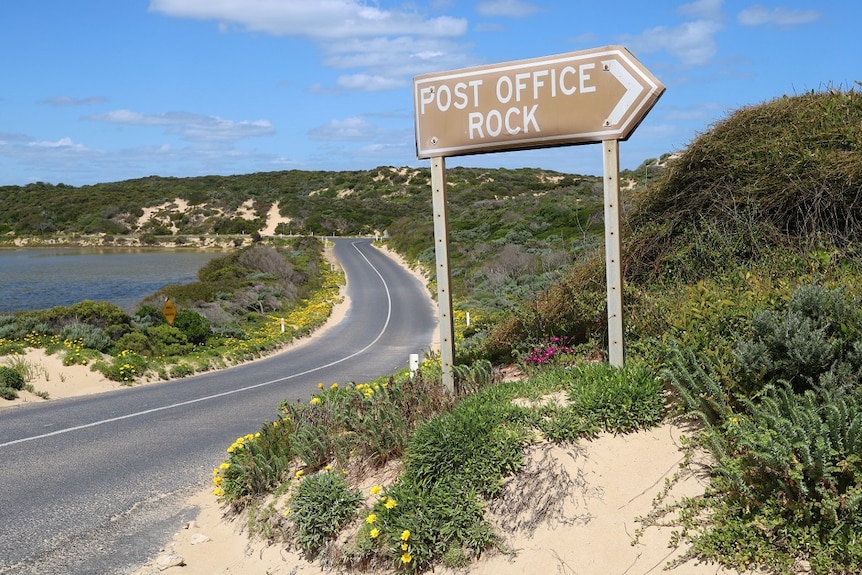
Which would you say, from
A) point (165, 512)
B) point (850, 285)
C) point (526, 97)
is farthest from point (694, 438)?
point (165, 512)

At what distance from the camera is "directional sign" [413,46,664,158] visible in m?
5.37

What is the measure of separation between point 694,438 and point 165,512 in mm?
4399

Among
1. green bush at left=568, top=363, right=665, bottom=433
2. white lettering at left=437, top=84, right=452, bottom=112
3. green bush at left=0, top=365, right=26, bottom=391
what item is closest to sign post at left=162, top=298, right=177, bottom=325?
green bush at left=0, top=365, right=26, bottom=391

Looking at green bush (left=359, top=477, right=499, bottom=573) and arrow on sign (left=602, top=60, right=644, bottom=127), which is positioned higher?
arrow on sign (left=602, top=60, right=644, bottom=127)

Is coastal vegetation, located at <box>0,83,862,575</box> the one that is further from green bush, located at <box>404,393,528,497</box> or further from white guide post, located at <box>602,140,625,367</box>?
white guide post, located at <box>602,140,625,367</box>

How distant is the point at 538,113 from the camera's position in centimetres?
568

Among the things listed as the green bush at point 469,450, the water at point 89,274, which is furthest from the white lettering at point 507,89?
the water at point 89,274

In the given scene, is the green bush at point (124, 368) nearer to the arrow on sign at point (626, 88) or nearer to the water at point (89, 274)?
the water at point (89, 274)

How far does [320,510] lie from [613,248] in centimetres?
283

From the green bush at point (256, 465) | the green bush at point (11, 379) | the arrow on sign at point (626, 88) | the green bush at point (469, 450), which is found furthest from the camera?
the green bush at point (11, 379)

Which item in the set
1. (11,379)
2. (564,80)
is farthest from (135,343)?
(564,80)

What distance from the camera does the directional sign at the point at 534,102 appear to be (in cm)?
537

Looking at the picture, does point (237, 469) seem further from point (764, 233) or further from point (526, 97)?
point (764, 233)

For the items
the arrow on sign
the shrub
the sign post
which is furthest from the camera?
the sign post
